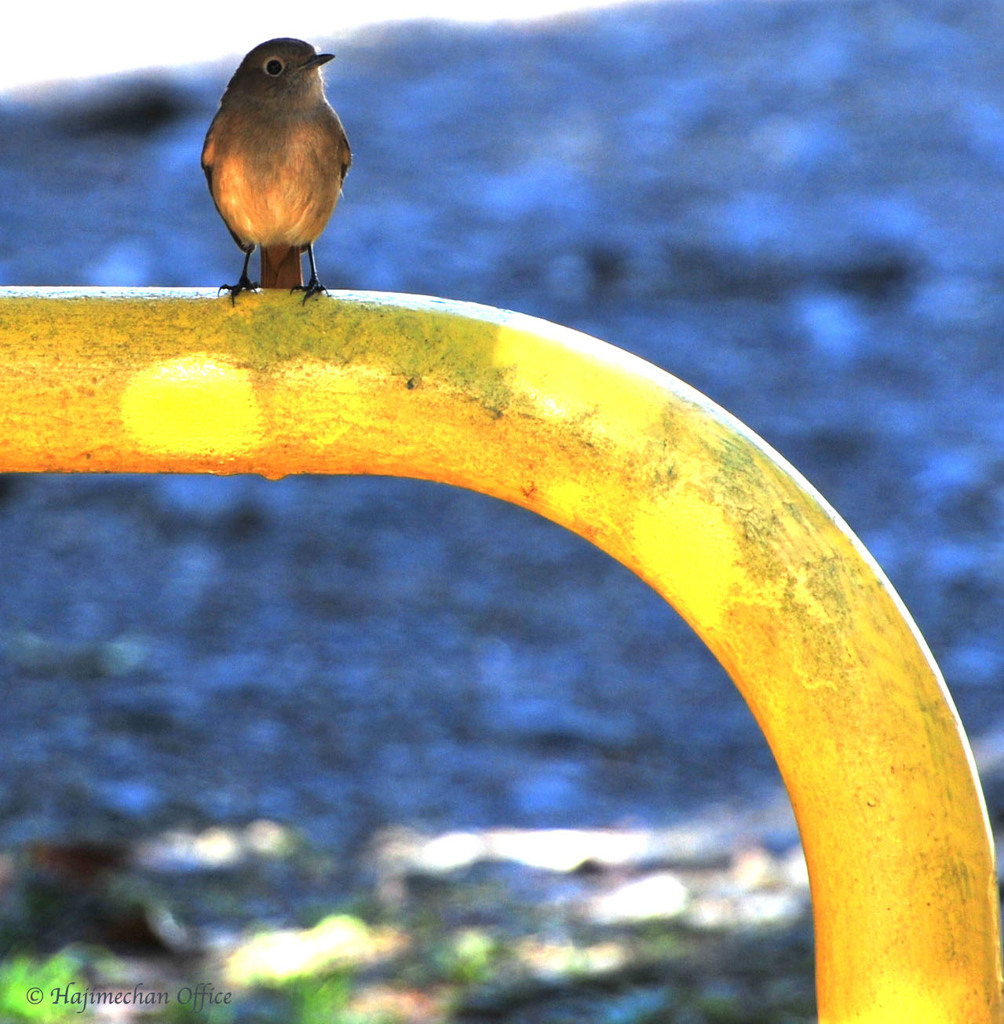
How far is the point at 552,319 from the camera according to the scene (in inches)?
236

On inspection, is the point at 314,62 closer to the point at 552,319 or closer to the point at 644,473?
the point at 644,473

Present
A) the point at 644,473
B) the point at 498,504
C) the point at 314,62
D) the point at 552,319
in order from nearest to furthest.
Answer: the point at 644,473 < the point at 314,62 < the point at 498,504 < the point at 552,319

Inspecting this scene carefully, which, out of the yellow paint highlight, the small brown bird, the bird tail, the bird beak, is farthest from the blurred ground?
the yellow paint highlight

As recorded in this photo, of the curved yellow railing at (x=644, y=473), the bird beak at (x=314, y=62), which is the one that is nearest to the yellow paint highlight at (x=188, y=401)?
the curved yellow railing at (x=644, y=473)

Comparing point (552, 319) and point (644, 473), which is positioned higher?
point (552, 319)

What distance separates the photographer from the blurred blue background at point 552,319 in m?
4.18

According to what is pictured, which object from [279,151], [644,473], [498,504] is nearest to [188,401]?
[644,473]

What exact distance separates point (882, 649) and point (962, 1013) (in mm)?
284

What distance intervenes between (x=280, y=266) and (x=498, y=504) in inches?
118

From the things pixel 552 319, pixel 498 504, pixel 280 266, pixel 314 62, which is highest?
pixel 552 319

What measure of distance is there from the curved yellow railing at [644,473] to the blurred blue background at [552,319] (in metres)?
2.67

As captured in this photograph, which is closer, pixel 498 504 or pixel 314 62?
pixel 314 62

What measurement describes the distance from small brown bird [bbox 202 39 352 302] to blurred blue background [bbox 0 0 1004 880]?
180cm

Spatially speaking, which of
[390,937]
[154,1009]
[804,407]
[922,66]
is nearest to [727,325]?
[804,407]
